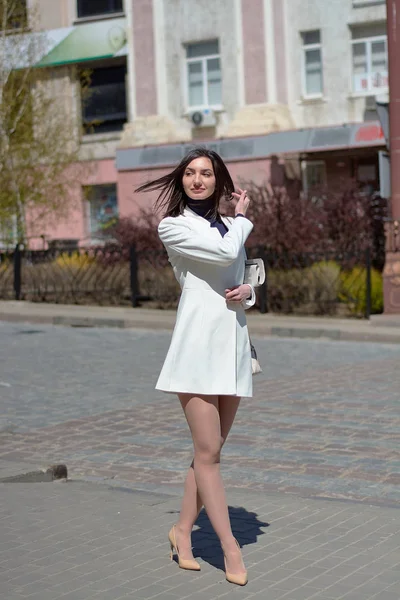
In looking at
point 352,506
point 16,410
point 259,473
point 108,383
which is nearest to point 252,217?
point 108,383

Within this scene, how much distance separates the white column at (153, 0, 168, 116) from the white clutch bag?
1148 inches

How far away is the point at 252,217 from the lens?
2148cm

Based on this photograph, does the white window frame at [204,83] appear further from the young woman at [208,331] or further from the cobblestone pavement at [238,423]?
the young woman at [208,331]

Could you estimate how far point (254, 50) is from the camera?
1247 inches

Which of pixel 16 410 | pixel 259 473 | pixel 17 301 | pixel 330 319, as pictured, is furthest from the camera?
pixel 17 301

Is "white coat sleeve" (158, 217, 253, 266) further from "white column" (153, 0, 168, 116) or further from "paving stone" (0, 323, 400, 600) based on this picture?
"white column" (153, 0, 168, 116)

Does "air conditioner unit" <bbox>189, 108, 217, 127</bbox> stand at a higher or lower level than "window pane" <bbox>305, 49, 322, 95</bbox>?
lower

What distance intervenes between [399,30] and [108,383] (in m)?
9.95

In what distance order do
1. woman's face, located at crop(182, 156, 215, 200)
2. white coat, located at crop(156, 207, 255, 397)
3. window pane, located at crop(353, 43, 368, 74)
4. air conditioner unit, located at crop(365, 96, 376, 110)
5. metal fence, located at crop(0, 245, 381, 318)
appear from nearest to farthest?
1. white coat, located at crop(156, 207, 255, 397)
2. woman's face, located at crop(182, 156, 215, 200)
3. metal fence, located at crop(0, 245, 381, 318)
4. air conditioner unit, located at crop(365, 96, 376, 110)
5. window pane, located at crop(353, 43, 368, 74)

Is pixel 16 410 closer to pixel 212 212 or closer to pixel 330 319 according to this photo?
pixel 212 212

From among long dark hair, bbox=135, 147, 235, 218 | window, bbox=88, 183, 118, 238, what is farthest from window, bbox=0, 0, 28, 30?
long dark hair, bbox=135, 147, 235, 218

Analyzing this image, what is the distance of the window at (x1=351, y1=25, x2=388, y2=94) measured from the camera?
1207 inches

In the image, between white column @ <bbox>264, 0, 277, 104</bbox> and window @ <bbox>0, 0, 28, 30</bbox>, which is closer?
window @ <bbox>0, 0, 28, 30</bbox>

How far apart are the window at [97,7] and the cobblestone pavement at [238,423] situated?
22578 mm
